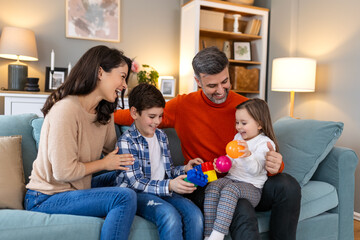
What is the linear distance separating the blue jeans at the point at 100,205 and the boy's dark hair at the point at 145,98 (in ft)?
1.40

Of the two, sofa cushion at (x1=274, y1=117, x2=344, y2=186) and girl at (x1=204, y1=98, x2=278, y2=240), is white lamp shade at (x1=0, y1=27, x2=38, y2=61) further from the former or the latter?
sofa cushion at (x1=274, y1=117, x2=344, y2=186)

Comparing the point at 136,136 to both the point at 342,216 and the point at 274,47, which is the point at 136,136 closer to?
the point at 342,216

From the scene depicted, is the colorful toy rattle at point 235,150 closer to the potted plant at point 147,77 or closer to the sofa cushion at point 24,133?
the sofa cushion at point 24,133

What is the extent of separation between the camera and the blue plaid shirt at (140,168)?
1497 mm

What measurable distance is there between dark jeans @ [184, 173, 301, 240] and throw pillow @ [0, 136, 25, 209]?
841mm

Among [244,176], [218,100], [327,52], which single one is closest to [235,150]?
[244,176]

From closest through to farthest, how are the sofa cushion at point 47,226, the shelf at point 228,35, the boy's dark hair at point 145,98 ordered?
the sofa cushion at point 47,226 → the boy's dark hair at point 145,98 → the shelf at point 228,35

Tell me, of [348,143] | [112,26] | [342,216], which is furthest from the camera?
[112,26]

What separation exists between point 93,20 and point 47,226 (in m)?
2.86

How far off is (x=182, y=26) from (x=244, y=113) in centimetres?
251

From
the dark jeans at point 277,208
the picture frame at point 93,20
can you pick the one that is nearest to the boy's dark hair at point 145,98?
the dark jeans at point 277,208

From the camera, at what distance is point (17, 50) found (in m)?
3.06

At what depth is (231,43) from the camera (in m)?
4.16

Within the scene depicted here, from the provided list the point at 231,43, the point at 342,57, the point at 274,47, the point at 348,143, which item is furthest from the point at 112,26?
the point at 348,143
